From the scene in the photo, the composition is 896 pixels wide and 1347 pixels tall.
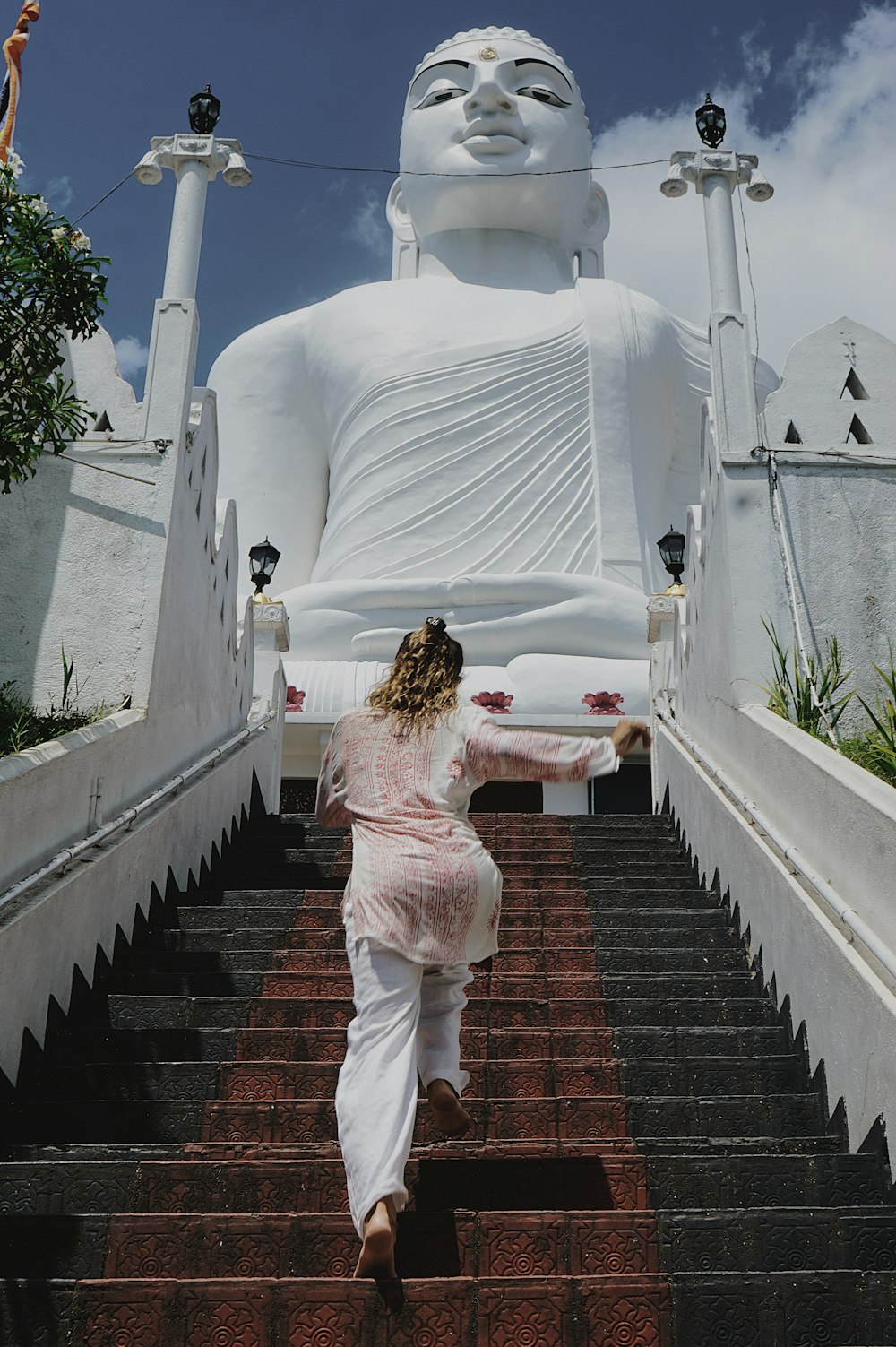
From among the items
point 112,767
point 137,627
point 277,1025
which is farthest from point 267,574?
point 277,1025

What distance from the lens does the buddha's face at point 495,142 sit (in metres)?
14.8

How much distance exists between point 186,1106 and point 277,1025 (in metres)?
0.65

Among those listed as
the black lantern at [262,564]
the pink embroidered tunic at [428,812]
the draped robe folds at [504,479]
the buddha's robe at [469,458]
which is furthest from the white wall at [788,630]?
the draped robe folds at [504,479]

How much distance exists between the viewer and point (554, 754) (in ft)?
10.5

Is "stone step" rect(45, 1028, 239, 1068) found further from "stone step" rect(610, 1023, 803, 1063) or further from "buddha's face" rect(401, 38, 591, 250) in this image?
"buddha's face" rect(401, 38, 591, 250)

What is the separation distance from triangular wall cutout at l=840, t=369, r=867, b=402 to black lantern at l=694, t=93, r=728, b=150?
8.19 ft

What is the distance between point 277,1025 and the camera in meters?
4.40

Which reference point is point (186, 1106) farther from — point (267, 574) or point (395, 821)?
point (267, 574)

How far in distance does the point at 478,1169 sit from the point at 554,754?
1.07 m

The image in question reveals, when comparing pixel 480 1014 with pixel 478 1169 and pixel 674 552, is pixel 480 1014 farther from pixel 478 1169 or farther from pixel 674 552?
pixel 674 552

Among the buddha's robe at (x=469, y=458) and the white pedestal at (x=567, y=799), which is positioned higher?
the buddha's robe at (x=469, y=458)

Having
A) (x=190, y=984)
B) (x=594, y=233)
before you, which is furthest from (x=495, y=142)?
(x=190, y=984)

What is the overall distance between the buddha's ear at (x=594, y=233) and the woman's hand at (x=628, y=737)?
44.8 ft

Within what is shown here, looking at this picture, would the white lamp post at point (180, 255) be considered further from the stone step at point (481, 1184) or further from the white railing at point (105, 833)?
the stone step at point (481, 1184)
